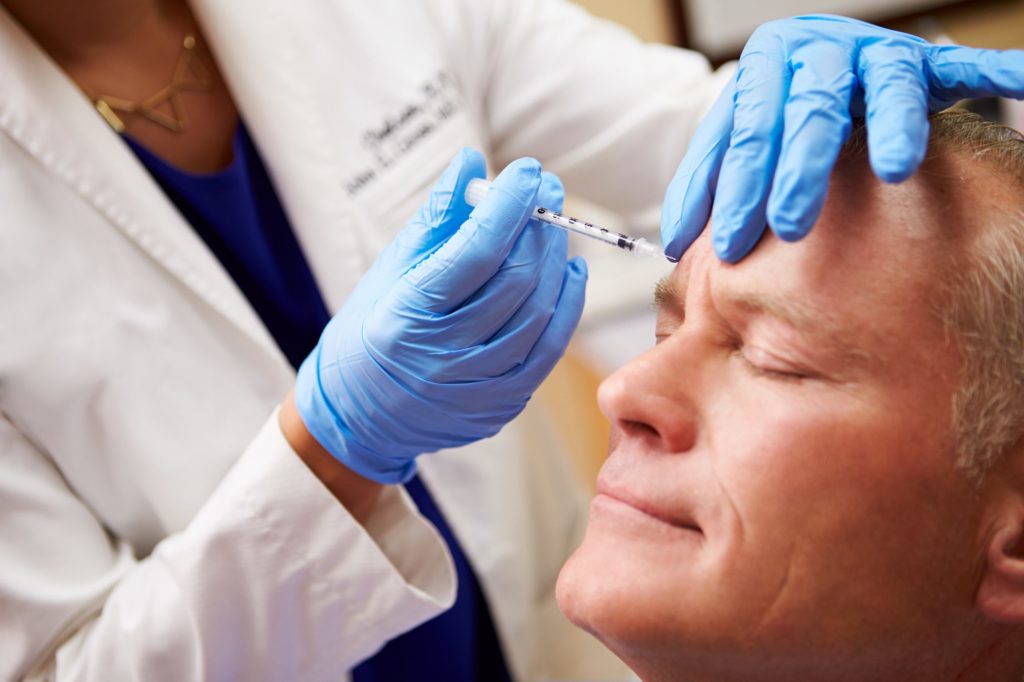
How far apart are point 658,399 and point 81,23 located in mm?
870

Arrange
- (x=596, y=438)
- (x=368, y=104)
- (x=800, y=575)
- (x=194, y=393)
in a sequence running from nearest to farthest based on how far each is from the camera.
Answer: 1. (x=800, y=575)
2. (x=194, y=393)
3. (x=368, y=104)
4. (x=596, y=438)

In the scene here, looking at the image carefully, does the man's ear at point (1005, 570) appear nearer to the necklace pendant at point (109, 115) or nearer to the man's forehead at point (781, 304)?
the man's forehead at point (781, 304)

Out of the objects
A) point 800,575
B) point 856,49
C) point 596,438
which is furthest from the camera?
point 596,438

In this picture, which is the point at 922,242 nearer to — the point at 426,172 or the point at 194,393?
the point at 426,172

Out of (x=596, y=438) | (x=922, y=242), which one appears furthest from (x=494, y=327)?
(x=596, y=438)

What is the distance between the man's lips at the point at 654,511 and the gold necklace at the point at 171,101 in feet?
2.65

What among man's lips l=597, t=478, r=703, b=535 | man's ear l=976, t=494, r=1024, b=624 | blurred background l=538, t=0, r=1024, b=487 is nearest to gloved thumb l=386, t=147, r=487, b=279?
man's lips l=597, t=478, r=703, b=535

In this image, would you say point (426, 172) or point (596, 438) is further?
point (596, 438)

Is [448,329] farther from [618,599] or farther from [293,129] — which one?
[293,129]

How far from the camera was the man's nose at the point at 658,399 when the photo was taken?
82 centimetres

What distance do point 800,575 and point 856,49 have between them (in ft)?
1.65

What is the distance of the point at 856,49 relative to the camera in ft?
2.92

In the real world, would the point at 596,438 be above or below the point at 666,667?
below

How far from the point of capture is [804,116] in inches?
30.3
